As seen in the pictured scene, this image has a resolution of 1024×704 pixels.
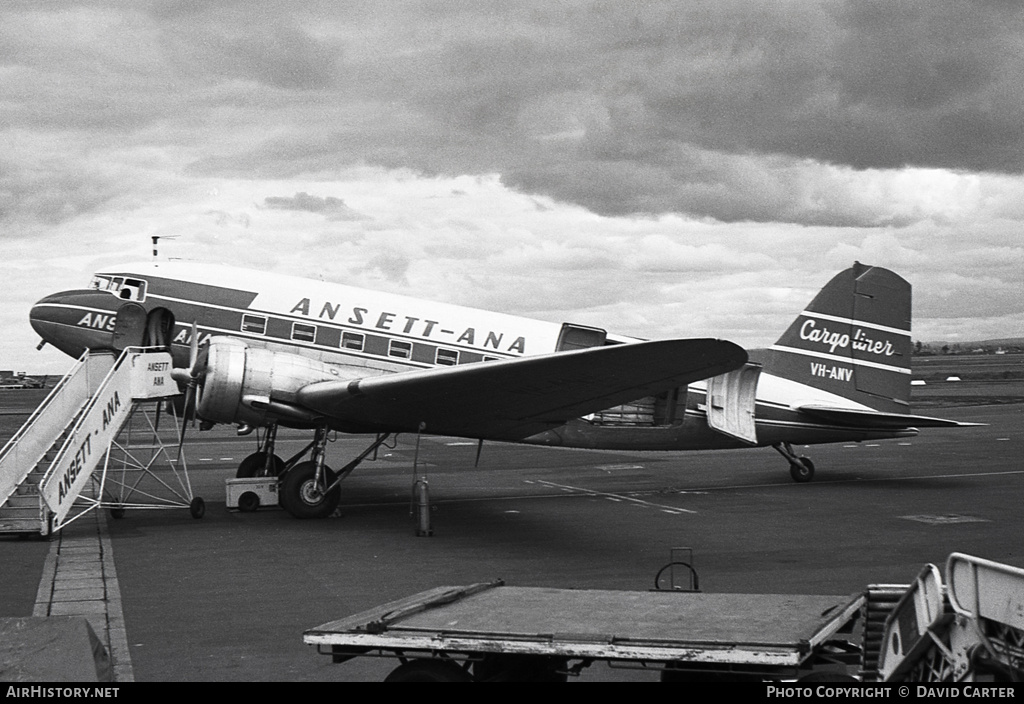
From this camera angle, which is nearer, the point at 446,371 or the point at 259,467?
the point at 446,371

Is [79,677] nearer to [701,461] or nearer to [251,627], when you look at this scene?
[251,627]

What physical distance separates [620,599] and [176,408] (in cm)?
1521

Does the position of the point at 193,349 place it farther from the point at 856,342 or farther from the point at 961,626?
the point at 961,626

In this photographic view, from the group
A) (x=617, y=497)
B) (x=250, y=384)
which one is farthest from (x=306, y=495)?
(x=617, y=497)

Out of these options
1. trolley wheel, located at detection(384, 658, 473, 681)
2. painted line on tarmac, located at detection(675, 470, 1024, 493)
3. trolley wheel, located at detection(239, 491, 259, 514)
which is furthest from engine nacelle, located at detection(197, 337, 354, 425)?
trolley wheel, located at detection(384, 658, 473, 681)

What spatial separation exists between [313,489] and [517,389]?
4.74 metres

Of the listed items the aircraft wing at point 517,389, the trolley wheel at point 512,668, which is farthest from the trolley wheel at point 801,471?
the trolley wheel at point 512,668

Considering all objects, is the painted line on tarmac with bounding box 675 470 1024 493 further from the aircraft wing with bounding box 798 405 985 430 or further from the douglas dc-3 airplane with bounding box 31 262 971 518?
the aircraft wing with bounding box 798 405 985 430

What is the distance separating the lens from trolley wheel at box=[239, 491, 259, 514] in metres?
18.8

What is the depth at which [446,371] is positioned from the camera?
1489cm

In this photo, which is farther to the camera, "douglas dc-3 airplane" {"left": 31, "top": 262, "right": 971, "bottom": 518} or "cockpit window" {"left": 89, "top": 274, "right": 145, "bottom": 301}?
"cockpit window" {"left": 89, "top": 274, "right": 145, "bottom": 301}

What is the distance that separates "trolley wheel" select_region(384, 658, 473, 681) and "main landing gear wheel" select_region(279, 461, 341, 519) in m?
11.9

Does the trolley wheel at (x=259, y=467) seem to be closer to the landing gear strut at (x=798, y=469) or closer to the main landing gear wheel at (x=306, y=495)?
the main landing gear wheel at (x=306, y=495)

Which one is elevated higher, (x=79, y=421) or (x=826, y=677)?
(x=79, y=421)
